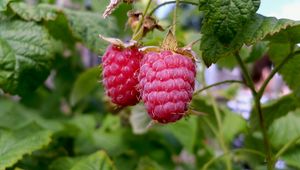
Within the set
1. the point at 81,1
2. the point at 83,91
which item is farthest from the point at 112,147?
the point at 81,1

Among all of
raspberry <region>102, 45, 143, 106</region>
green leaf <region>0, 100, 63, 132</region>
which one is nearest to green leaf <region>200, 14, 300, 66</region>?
raspberry <region>102, 45, 143, 106</region>

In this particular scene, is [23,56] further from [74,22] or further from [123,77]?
[123,77]

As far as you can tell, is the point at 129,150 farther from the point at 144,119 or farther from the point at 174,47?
the point at 174,47

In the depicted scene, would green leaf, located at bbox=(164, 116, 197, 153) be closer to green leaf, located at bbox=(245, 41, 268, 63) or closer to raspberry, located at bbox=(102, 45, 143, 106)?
green leaf, located at bbox=(245, 41, 268, 63)

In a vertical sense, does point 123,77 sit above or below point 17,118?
above

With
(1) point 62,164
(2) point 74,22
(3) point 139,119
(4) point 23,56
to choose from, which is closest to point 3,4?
(4) point 23,56

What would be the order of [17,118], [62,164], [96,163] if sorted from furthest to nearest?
[17,118]
[62,164]
[96,163]

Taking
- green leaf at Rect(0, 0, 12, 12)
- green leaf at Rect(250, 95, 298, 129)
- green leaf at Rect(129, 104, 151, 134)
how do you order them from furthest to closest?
green leaf at Rect(129, 104, 151, 134)
green leaf at Rect(250, 95, 298, 129)
green leaf at Rect(0, 0, 12, 12)
